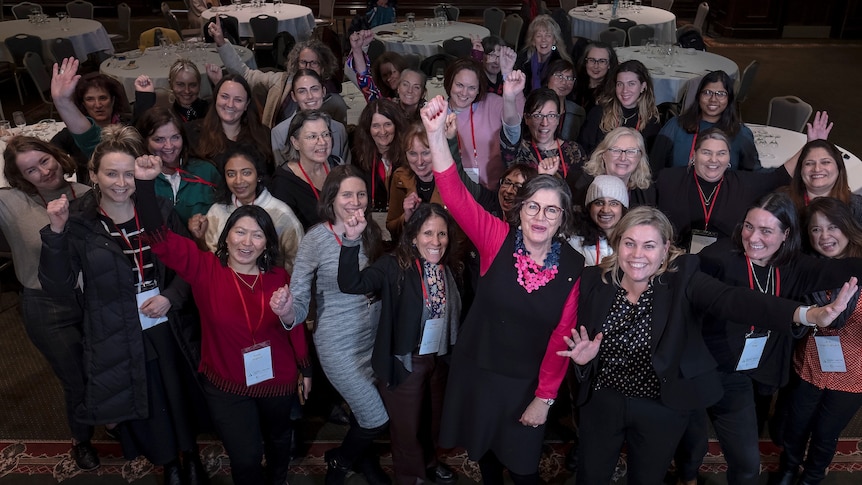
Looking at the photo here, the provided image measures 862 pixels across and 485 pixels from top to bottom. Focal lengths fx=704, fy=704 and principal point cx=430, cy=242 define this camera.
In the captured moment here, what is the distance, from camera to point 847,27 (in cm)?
1211

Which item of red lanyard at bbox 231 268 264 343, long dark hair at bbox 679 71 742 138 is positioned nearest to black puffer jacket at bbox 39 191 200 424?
red lanyard at bbox 231 268 264 343

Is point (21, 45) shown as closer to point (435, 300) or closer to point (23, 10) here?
point (23, 10)

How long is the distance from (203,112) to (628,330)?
331 cm

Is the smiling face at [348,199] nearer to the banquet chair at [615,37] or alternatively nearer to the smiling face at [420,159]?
the smiling face at [420,159]

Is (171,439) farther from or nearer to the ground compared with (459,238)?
nearer to the ground

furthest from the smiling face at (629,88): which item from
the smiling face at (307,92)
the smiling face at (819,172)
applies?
the smiling face at (307,92)

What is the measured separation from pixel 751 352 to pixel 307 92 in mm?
2728

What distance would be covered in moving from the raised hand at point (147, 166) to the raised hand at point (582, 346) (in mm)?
1645

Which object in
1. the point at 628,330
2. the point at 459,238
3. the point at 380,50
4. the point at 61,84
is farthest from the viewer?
the point at 380,50

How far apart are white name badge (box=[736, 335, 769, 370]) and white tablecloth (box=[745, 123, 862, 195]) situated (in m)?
2.07

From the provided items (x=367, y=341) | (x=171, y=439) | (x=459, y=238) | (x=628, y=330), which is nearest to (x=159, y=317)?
(x=171, y=439)

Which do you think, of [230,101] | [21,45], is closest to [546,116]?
[230,101]

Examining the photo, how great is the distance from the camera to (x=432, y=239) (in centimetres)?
281

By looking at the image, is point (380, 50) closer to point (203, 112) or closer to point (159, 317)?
point (203, 112)
